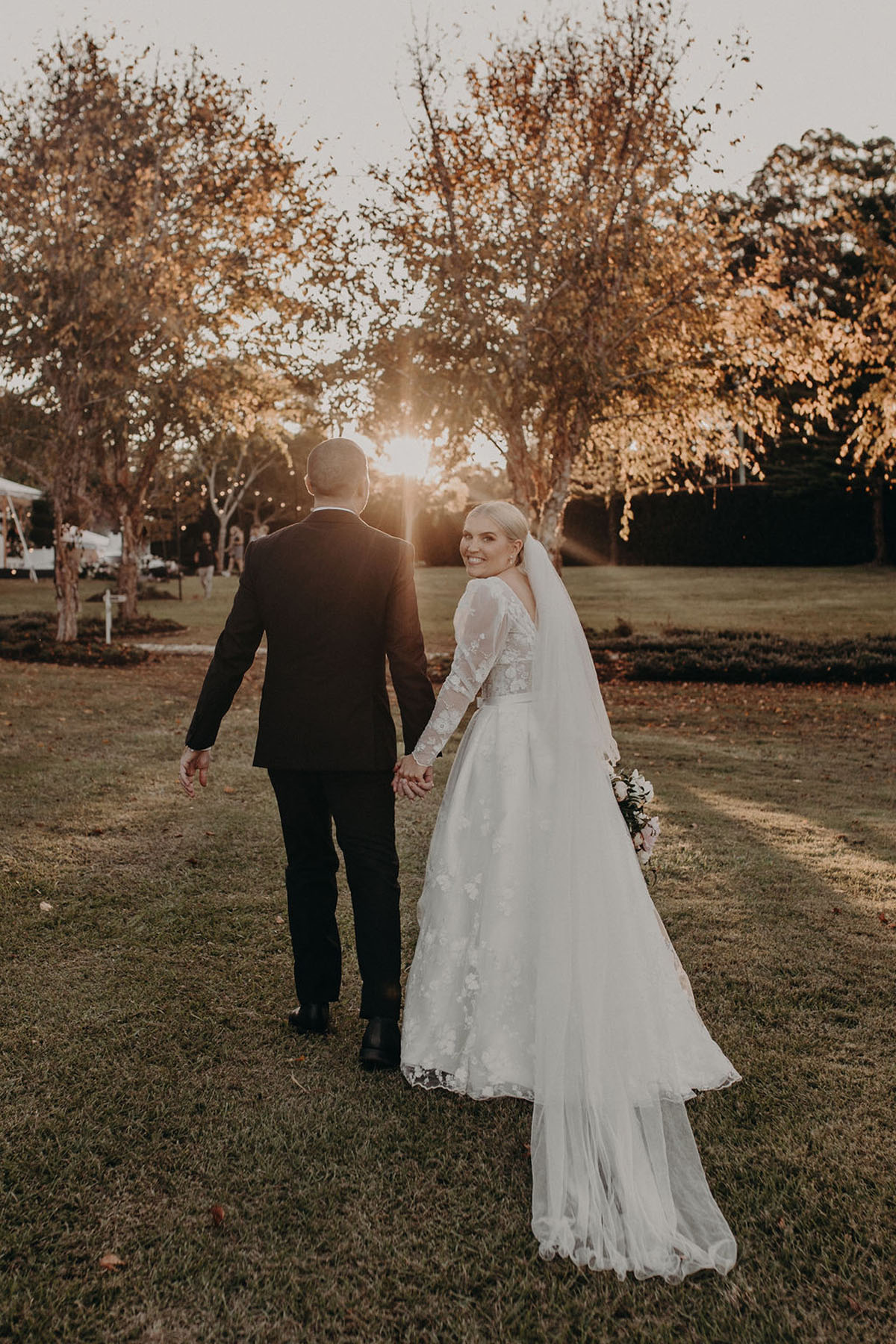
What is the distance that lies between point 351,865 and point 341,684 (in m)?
0.71

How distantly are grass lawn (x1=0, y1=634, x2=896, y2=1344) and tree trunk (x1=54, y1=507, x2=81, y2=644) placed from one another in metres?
11.8

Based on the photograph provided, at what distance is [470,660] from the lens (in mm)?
3486

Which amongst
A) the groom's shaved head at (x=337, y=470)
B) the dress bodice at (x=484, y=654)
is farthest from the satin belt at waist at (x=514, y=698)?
the groom's shaved head at (x=337, y=470)

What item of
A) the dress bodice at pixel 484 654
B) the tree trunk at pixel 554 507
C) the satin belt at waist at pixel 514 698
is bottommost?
the satin belt at waist at pixel 514 698

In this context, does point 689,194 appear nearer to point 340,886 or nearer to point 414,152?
point 414,152

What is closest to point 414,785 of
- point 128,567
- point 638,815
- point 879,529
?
point 638,815

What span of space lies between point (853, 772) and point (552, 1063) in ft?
24.2

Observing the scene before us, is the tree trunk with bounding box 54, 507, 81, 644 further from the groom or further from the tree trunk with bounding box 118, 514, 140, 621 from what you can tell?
the groom

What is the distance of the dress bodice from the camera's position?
3488mm

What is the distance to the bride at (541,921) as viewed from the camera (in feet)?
9.88

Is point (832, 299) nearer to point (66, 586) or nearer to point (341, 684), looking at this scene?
point (66, 586)

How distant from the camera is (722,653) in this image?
16.2 meters

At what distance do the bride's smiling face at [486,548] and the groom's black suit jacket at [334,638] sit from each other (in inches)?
9.2

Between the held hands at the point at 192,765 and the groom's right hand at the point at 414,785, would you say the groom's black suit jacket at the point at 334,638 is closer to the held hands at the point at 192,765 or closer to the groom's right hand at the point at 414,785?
the groom's right hand at the point at 414,785
